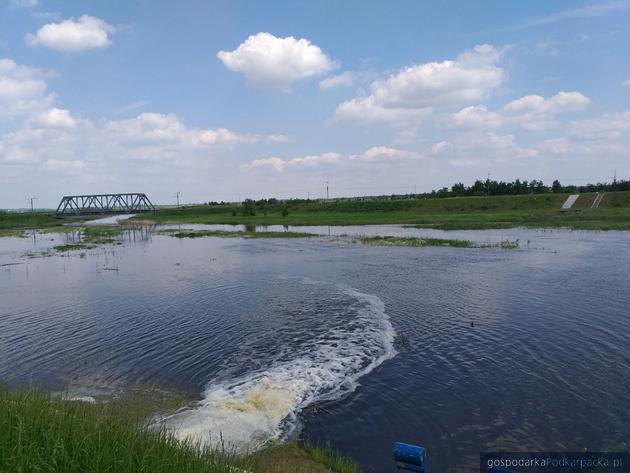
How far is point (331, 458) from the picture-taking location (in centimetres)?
1012

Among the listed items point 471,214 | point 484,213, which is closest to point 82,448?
point 471,214

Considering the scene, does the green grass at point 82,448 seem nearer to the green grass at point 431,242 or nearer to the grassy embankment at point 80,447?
the grassy embankment at point 80,447

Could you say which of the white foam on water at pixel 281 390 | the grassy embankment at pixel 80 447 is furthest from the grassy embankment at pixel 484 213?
the grassy embankment at pixel 80 447

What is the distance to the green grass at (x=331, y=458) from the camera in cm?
971

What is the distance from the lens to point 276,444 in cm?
1098

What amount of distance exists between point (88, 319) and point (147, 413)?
43.7 feet

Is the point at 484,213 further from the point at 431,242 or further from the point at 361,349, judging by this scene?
the point at 361,349

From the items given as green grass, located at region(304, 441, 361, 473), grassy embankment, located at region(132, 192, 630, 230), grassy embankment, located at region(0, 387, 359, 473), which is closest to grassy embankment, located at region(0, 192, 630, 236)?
grassy embankment, located at region(132, 192, 630, 230)

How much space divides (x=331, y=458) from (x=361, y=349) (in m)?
8.11

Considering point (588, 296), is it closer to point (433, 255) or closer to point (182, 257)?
point (433, 255)

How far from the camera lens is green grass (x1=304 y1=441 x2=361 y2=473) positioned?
971cm

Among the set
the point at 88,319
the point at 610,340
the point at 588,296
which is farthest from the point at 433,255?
the point at 88,319

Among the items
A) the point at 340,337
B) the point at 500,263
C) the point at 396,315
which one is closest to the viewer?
the point at 340,337

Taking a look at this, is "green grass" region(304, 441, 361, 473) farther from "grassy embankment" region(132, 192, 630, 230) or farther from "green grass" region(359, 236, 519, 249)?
"grassy embankment" region(132, 192, 630, 230)
